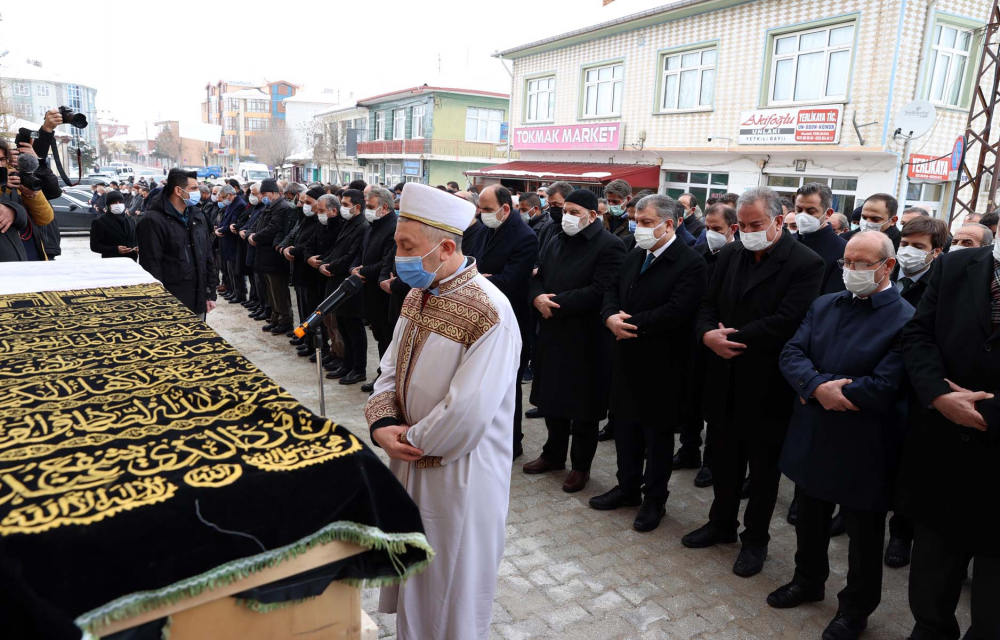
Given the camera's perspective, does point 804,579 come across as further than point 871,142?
No

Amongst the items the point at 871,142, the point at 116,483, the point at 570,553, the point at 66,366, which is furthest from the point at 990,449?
the point at 871,142

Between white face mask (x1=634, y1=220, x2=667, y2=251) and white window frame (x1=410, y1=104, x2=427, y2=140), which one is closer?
white face mask (x1=634, y1=220, x2=667, y2=251)

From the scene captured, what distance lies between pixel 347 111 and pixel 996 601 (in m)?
41.7

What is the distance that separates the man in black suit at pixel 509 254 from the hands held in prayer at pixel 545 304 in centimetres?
63

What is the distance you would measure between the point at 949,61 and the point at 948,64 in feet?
0.17

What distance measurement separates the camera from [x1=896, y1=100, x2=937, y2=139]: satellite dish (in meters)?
11.3

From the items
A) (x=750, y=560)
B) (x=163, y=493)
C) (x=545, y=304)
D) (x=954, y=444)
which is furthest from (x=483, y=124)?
(x=163, y=493)

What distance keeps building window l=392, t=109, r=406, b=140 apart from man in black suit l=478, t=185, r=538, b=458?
2945 centimetres

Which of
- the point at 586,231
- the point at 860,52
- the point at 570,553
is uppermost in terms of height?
the point at 860,52

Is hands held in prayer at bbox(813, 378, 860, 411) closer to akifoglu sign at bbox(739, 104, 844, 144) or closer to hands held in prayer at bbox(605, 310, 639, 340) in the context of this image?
hands held in prayer at bbox(605, 310, 639, 340)

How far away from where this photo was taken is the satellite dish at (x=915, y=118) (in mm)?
11312

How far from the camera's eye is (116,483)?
165 centimetres

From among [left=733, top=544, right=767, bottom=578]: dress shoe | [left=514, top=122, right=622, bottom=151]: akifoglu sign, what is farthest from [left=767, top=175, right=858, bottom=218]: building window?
[left=733, top=544, right=767, bottom=578]: dress shoe

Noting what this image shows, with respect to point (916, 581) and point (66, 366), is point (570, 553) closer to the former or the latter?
point (916, 581)
